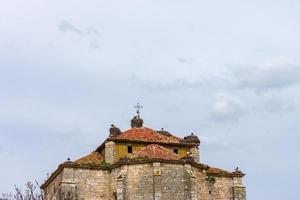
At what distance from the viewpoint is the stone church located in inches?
1865

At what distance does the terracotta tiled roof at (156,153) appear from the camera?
48.2 m

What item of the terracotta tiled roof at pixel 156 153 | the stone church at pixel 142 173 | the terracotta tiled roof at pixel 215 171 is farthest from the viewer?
the terracotta tiled roof at pixel 215 171

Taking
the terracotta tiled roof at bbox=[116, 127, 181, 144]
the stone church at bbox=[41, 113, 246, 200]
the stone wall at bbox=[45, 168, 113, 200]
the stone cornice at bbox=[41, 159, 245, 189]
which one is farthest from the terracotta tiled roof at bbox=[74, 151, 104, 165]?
the terracotta tiled roof at bbox=[116, 127, 181, 144]

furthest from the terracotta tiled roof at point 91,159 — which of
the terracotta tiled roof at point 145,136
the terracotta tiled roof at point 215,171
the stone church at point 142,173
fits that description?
the terracotta tiled roof at point 215,171

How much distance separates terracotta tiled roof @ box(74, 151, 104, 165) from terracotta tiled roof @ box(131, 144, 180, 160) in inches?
137

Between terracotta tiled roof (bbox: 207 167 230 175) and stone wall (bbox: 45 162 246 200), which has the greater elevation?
terracotta tiled roof (bbox: 207 167 230 175)

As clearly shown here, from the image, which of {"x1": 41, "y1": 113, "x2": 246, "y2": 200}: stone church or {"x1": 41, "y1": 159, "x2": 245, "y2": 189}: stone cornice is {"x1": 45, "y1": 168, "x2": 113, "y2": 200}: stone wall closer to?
{"x1": 41, "y1": 113, "x2": 246, "y2": 200}: stone church

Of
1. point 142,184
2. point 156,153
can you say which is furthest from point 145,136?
point 142,184

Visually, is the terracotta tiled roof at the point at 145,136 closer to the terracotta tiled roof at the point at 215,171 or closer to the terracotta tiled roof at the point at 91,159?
the terracotta tiled roof at the point at 91,159

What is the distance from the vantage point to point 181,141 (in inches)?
2127

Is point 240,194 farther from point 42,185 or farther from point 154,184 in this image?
point 42,185

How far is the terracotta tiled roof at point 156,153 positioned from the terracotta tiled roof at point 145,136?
7.53ft

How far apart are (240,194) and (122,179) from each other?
396 inches

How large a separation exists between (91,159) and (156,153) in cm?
577
